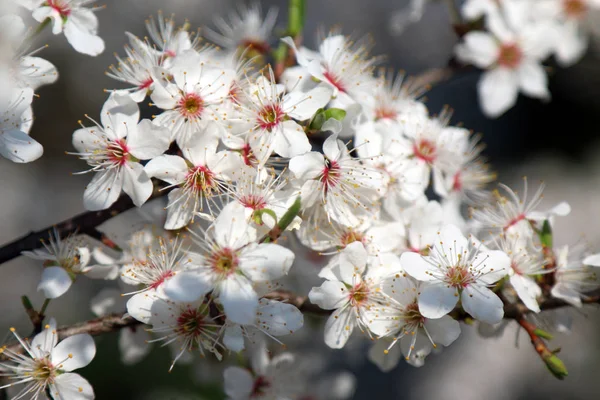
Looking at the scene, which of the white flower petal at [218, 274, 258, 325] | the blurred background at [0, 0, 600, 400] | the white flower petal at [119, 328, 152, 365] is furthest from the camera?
the blurred background at [0, 0, 600, 400]

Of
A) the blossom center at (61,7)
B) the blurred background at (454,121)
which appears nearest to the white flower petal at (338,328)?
the blossom center at (61,7)

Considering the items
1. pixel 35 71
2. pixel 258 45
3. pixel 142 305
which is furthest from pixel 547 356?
pixel 35 71

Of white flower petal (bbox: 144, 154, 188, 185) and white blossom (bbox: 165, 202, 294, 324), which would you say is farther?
white flower petal (bbox: 144, 154, 188, 185)

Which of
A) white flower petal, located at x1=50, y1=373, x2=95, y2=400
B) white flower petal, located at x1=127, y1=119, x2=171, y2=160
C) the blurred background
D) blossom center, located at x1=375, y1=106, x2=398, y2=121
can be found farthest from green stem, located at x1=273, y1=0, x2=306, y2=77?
the blurred background

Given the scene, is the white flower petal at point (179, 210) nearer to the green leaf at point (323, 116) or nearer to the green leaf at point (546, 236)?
the green leaf at point (323, 116)

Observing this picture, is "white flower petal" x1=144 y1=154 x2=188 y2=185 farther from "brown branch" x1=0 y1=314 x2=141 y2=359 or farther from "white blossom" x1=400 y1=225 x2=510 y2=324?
"white blossom" x1=400 y1=225 x2=510 y2=324

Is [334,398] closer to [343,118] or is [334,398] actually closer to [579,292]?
[579,292]

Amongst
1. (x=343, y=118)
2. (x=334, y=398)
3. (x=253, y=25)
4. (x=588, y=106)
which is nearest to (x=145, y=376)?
(x=334, y=398)
